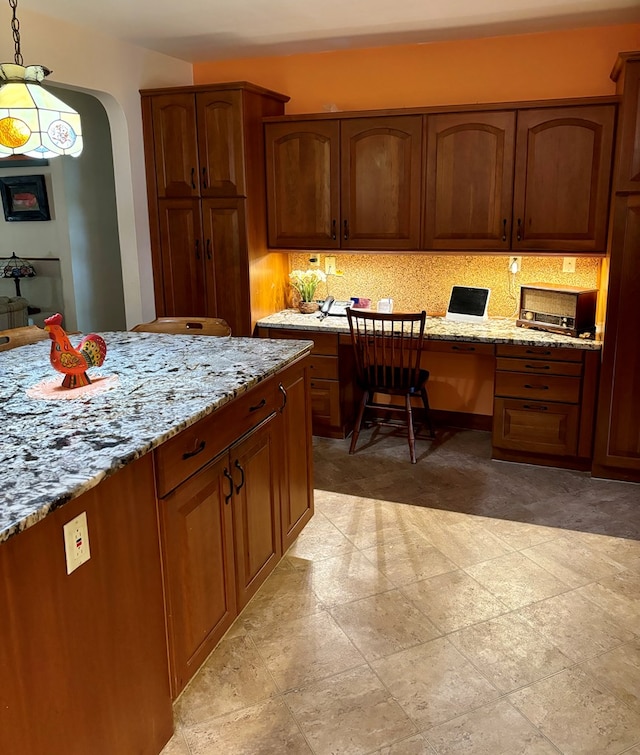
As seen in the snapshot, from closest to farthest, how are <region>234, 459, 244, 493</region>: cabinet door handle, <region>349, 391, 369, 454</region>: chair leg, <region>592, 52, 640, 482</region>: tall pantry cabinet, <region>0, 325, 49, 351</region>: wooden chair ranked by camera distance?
<region>234, 459, 244, 493</region>: cabinet door handle, <region>0, 325, 49, 351</region>: wooden chair, <region>592, 52, 640, 482</region>: tall pantry cabinet, <region>349, 391, 369, 454</region>: chair leg

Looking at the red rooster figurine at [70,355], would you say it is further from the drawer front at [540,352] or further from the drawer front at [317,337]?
the drawer front at [540,352]

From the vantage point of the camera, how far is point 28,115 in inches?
78.0

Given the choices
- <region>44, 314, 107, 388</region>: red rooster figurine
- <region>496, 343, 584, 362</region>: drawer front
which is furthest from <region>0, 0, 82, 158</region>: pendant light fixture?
<region>496, 343, 584, 362</region>: drawer front

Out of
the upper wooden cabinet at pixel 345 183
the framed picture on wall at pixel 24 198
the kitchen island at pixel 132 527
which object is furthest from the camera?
the framed picture on wall at pixel 24 198

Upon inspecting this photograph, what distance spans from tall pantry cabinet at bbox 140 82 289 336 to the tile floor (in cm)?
153

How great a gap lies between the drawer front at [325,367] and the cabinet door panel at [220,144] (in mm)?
1146

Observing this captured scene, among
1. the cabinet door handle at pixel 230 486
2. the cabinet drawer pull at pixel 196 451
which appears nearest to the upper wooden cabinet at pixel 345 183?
the cabinet door handle at pixel 230 486

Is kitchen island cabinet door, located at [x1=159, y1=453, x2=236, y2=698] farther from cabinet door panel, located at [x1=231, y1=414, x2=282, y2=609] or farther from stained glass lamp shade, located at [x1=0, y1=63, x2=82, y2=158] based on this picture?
stained glass lamp shade, located at [x1=0, y1=63, x2=82, y2=158]


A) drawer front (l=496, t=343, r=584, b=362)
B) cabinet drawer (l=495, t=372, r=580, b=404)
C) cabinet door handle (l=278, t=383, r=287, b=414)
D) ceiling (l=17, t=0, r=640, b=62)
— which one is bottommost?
cabinet drawer (l=495, t=372, r=580, b=404)

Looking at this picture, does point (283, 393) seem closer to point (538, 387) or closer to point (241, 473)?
point (241, 473)

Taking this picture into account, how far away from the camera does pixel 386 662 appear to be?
2.25 meters

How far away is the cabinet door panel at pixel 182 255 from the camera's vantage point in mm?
4270

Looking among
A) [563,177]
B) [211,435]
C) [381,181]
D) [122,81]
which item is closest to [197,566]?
[211,435]

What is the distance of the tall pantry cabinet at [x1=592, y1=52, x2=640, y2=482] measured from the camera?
10.9 ft
